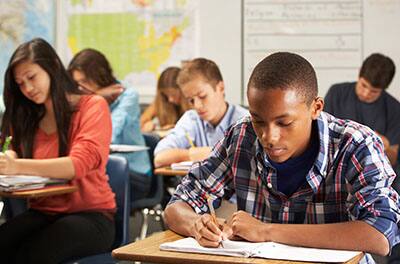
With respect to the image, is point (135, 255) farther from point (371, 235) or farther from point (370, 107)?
point (370, 107)

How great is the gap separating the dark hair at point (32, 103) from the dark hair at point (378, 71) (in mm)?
2759

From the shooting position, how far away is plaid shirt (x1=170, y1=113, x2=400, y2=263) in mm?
1920

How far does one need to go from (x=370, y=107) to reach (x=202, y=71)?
2089mm

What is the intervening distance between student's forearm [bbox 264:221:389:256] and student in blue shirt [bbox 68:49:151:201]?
10.0 feet

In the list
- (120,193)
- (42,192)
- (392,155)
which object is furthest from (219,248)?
(392,155)

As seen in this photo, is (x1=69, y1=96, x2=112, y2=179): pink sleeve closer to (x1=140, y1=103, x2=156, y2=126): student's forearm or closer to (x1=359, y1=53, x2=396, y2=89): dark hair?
Result: (x1=359, y1=53, x2=396, y2=89): dark hair

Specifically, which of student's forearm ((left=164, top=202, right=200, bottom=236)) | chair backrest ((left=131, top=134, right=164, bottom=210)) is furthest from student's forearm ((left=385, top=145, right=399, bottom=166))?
student's forearm ((left=164, top=202, right=200, bottom=236))

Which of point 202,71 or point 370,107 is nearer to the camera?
point 202,71

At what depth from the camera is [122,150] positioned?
4246mm

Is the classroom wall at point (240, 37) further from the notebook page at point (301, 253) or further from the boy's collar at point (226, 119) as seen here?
the notebook page at point (301, 253)

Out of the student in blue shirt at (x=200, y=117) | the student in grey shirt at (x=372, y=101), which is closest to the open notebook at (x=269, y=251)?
the student in blue shirt at (x=200, y=117)

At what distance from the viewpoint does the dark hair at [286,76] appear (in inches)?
75.2

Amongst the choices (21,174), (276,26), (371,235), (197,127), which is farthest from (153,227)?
(371,235)

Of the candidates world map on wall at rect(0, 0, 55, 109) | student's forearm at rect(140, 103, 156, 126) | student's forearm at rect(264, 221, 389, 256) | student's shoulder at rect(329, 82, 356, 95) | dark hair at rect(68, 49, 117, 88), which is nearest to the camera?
student's forearm at rect(264, 221, 389, 256)
